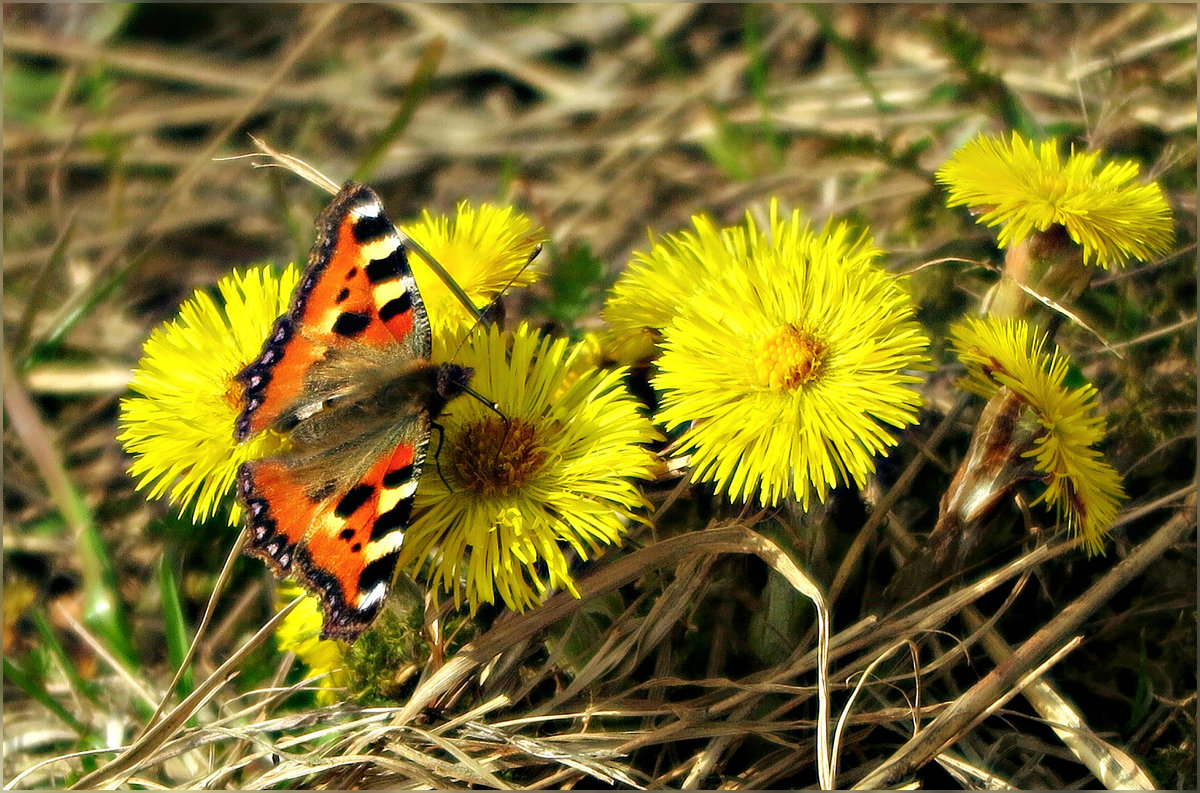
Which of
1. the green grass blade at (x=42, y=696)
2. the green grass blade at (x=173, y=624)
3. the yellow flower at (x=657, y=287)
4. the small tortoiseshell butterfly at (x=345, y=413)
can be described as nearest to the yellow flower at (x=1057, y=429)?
the yellow flower at (x=657, y=287)

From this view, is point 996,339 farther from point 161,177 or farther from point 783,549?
point 161,177

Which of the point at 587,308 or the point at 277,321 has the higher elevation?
the point at 277,321

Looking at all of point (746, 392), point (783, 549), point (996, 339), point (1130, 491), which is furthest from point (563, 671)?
point (1130, 491)

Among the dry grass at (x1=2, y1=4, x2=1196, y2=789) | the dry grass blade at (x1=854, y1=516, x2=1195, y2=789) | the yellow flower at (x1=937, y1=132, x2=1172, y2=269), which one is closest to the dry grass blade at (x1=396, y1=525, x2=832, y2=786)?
the dry grass at (x1=2, y1=4, x2=1196, y2=789)

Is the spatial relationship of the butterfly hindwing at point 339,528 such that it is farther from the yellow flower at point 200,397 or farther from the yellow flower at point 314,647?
the yellow flower at point 314,647

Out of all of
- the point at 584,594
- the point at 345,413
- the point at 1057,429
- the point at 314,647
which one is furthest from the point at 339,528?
the point at 1057,429

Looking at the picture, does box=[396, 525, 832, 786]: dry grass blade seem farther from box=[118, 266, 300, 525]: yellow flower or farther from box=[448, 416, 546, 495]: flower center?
box=[118, 266, 300, 525]: yellow flower
